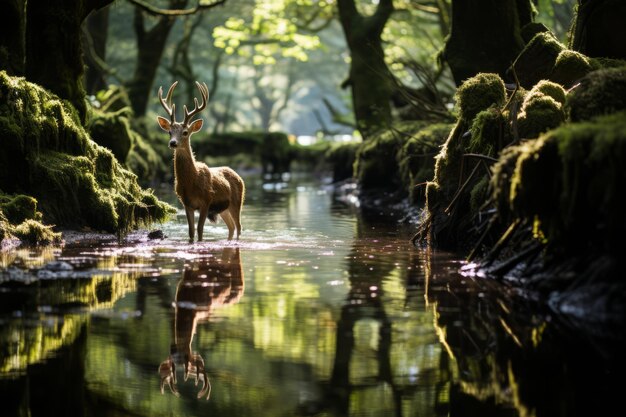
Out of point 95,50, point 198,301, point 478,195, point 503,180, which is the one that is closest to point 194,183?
point 478,195

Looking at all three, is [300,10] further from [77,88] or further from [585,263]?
[585,263]

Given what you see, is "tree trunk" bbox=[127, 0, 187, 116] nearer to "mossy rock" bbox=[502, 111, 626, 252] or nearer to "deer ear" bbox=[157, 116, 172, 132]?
"deer ear" bbox=[157, 116, 172, 132]

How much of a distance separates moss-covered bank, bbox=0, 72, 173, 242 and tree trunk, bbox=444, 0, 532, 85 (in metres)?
6.28

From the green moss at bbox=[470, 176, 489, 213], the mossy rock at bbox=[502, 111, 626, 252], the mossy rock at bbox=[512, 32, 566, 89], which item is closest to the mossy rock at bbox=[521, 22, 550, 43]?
the mossy rock at bbox=[512, 32, 566, 89]

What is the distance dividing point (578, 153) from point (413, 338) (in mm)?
2068

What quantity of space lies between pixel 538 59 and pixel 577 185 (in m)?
7.55

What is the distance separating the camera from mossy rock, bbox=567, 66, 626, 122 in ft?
32.7

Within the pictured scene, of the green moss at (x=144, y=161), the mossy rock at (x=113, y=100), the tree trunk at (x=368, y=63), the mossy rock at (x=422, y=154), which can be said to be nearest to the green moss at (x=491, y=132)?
the mossy rock at (x=422, y=154)

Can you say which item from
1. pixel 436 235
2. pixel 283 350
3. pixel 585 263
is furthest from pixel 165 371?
pixel 436 235

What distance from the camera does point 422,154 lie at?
19.5 m

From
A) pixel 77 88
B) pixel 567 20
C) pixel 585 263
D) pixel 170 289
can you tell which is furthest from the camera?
pixel 567 20

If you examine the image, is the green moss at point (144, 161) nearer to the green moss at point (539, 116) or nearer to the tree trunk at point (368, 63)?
the tree trunk at point (368, 63)

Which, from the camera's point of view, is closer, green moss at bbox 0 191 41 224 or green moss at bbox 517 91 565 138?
green moss at bbox 517 91 565 138

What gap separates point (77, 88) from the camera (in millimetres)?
16797
